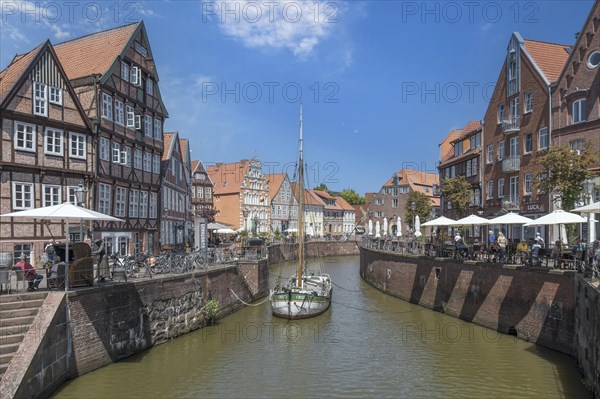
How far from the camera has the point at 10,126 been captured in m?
23.1

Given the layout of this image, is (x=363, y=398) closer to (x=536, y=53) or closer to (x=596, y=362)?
(x=596, y=362)

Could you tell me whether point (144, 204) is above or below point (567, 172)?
below

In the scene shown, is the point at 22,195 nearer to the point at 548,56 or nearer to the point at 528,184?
the point at 528,184

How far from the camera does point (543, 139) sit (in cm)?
3200

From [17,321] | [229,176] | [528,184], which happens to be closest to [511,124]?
[528,184]

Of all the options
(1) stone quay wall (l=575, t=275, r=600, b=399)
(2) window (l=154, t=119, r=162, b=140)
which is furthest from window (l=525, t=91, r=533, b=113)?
(2) window (l=154, t=119, r=162, b=140)

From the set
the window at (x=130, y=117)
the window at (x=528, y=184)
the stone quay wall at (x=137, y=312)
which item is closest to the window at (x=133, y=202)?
the window at (x=130, y=117)

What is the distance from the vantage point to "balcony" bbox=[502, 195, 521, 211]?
113ft

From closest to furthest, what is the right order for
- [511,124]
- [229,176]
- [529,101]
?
[529,101], [511,124], [229,176]

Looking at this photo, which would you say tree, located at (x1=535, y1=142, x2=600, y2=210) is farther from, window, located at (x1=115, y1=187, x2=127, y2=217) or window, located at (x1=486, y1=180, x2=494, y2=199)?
window, located at (x1=115, y1=187, x2=127, y2=217)

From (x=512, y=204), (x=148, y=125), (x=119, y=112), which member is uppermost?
(x=119, y=112)

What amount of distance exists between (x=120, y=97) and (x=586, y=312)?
83.7 feet

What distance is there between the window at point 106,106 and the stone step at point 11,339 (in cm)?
1655

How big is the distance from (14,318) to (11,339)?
3.13 ft
